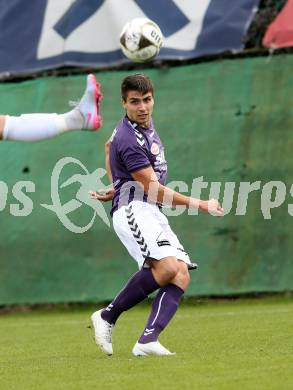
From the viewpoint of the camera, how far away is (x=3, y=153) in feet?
37.5

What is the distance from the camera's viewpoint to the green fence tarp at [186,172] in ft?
35.9

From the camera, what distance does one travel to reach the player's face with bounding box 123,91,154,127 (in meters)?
6.85

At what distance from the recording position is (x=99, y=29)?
11.7 meters

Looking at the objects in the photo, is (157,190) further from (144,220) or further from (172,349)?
(172,349)

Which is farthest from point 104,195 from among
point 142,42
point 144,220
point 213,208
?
point 142,42

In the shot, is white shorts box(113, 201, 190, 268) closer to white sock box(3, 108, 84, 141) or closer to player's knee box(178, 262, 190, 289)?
player's knee box(178, 262, 190, 289)

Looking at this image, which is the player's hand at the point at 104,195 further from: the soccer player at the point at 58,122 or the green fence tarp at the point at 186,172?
the green fence tarp at the point at 186,172

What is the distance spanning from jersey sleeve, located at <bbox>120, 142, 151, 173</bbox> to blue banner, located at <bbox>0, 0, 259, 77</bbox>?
185 inches

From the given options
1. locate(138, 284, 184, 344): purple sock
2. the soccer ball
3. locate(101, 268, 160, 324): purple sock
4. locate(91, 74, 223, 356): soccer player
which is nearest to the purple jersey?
locate(91, 74, 223, 356): soccer player

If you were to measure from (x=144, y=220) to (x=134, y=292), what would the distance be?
49 centimetres

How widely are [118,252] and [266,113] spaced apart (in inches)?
85.6

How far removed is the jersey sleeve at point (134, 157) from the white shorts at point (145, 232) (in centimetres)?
29

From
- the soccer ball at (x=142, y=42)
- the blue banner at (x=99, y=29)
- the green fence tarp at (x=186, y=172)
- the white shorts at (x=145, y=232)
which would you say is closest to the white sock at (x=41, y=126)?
the white shorts at (x=145, y=232)

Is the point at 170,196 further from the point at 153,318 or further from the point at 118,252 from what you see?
the point at 118,252
